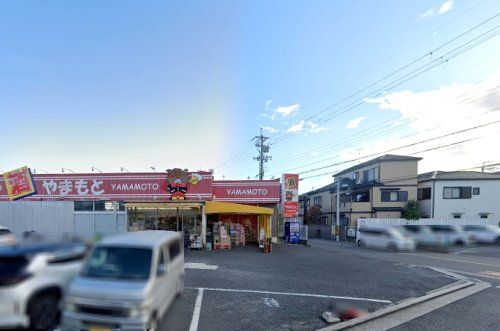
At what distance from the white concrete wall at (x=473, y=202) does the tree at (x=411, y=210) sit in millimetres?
2170

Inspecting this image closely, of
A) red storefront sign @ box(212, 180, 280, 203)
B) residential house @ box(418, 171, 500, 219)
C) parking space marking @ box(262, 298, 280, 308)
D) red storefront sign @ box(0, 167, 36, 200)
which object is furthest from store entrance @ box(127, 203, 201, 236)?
residential house @ box(418, 171, 500, 219)

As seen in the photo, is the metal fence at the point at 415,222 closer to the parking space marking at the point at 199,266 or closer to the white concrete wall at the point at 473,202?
the white concrete wall at the point at 473,202

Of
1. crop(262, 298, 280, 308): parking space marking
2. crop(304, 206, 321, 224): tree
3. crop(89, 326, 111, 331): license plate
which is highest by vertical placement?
crop(89, 326, 111, 331): license plate

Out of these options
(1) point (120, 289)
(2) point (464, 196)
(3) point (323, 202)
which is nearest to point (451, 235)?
(1) point (120, 289)

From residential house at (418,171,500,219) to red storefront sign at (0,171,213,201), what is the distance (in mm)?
27883

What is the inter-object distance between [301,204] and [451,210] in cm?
2722

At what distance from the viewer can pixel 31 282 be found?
71.7 inches

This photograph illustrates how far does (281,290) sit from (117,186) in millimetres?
17034

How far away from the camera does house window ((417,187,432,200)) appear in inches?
1439

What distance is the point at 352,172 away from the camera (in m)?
46.4

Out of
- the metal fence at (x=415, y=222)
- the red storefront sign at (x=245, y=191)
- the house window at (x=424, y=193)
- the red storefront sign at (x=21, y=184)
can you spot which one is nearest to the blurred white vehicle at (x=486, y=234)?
the metal fence at (x=415, y=222)

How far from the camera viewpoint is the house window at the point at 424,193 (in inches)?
1439

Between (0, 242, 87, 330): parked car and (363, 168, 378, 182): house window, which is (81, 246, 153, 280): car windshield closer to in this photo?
(0, 242, 87, 330): parked car

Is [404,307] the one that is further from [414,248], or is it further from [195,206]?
[195,206]
